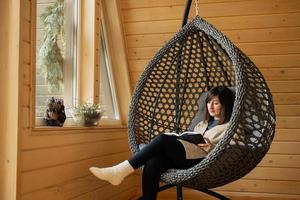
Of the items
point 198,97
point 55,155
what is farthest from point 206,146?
point 55,155

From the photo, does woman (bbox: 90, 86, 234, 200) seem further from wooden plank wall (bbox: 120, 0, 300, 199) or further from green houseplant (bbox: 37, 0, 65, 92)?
wooden plank wall (bbox: 120, 0, 300, 199)

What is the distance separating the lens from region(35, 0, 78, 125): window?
96.7 inches

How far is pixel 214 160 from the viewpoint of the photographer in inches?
79.2

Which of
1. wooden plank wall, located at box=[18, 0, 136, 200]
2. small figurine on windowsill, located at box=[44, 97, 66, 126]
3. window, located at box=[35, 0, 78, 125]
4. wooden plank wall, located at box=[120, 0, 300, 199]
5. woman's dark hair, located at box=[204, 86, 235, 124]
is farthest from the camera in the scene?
wooden plank wall, located at box=[120, 0, 300, 199]

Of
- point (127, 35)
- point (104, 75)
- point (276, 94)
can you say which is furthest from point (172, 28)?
point (276, 94)

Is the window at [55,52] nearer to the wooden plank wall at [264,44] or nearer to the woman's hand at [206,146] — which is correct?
the wooden plank wall at [264,44]

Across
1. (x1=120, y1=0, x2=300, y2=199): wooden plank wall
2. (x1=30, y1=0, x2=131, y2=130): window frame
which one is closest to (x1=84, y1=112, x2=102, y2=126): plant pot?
(x1=30, y1=0, x2=131, y2=130): window frame

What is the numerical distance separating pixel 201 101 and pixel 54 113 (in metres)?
1.04

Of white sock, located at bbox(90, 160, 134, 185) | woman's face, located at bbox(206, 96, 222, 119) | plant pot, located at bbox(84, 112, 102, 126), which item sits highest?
woman's face, located at bbox(206, 96, 222, 119)

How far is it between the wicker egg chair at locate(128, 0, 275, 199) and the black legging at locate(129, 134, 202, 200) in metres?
0.06

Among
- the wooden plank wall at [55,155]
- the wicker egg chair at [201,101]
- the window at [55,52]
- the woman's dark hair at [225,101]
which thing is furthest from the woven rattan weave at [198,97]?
the window at [55,52]

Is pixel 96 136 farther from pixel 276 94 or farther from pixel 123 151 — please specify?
pixel 276 94

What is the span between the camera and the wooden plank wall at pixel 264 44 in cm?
306

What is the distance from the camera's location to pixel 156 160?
7.34ft
